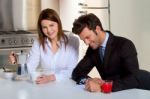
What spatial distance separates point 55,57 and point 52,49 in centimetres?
7

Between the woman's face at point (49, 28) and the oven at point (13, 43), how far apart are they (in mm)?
1006

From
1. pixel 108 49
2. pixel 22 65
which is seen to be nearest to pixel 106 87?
pixel 108 49

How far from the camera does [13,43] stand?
11.4 feet

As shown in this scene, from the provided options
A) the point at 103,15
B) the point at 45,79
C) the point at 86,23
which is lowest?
the point at 45,79

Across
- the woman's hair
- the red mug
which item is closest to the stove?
the woman's hair

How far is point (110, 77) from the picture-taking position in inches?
86.7

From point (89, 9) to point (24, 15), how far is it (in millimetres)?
899

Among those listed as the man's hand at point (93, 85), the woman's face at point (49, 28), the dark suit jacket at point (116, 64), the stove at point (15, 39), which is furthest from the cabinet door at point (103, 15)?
the man's hand at point (93, 85)

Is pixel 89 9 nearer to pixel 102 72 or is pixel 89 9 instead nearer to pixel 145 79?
pixel 102 72

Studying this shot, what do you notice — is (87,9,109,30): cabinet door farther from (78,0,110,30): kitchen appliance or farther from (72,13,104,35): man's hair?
(72,13,104,35): man's hair

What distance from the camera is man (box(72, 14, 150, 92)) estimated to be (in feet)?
6.44

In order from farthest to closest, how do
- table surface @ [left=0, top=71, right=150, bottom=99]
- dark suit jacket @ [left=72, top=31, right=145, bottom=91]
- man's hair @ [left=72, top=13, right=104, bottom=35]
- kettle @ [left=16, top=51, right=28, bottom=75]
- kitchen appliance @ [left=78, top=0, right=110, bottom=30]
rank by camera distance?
kitchen appliance @ [left=78, top=0, right=110, bottom=30], kettle @ [left=16, top=51, right=28, bottom=75], man's hair @ [left=72, top=13, right=104, bottom=35], dark suit jacket @ [left=72, top=31, right=145, bottom=91], table surface @ [left=0, top=71, right=150, bottom=99]

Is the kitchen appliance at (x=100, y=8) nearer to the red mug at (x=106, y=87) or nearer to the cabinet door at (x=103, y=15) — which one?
the cabinet door at (x=103, y=15)

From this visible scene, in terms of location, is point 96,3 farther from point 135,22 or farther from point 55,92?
point 55,92
